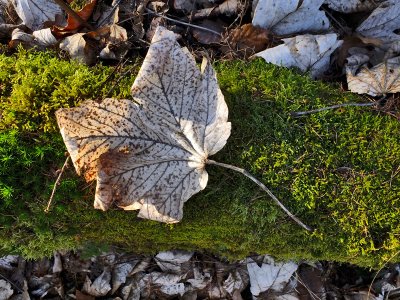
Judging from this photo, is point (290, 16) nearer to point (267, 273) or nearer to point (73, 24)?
point (73, 24)

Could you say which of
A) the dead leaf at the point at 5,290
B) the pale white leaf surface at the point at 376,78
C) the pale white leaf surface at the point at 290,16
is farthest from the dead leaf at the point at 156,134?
the dead leaf at the point at 5,290

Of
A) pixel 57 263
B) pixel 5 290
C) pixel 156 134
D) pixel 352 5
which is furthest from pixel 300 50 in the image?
pixel 5 290

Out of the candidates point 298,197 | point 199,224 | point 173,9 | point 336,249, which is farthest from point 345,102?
point 173,9

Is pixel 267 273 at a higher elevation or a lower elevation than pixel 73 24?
lower

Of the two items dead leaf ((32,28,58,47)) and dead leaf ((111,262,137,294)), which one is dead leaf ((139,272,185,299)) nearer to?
dead leaf ((111,262,137,294))

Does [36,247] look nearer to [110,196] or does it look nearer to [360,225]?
[110,196]

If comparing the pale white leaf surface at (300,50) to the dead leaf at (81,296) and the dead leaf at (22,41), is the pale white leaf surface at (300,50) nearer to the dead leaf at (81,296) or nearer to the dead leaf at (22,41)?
the dead leaf at (22,41)
